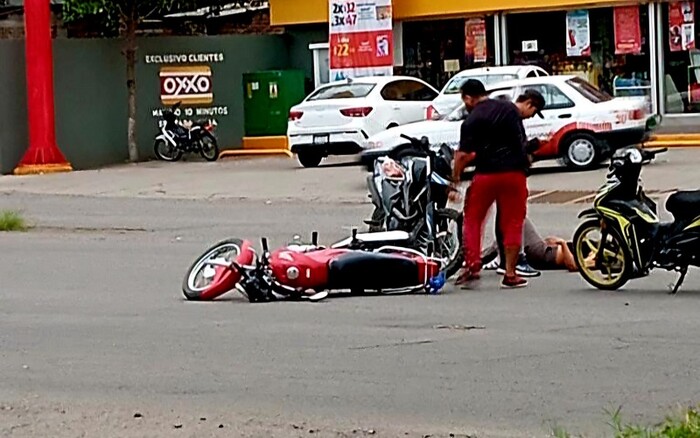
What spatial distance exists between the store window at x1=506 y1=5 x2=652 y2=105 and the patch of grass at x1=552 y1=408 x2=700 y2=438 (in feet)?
70.3

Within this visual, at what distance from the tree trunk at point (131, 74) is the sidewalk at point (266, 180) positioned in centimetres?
52

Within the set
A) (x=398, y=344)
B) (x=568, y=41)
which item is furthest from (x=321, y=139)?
(x=398, y=344)

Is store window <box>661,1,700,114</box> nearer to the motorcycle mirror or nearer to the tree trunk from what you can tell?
the tree trunk

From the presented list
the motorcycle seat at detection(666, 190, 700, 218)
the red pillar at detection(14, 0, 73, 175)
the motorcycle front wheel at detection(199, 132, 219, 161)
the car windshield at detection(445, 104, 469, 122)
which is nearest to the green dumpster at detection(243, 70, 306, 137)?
the motorcycle front wheel at detection(199, 132, 219, 161)

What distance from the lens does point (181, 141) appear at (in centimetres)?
2970

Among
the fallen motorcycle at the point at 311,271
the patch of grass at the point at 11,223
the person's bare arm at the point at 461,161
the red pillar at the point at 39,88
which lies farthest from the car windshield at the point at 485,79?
the fallen motorcycle at the point at 311,271

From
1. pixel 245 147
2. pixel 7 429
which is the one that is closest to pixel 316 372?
pixel 7 429

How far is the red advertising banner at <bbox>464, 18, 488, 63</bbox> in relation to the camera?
30.1 meters

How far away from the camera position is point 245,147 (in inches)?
1249

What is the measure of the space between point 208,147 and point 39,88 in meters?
4.15

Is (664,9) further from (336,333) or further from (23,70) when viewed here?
(336,333)

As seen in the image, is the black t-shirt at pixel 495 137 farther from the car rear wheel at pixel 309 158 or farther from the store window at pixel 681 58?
the store window at pixel 681 58

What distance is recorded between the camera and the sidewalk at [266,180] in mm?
21641

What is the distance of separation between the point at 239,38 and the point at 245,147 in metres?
2.48
